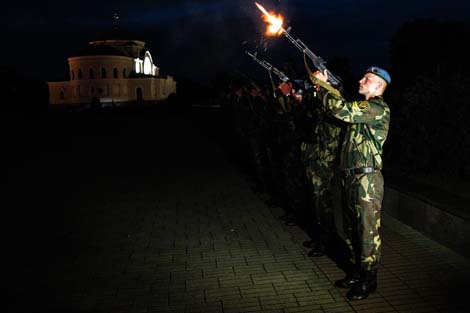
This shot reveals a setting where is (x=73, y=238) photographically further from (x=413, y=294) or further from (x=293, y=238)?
(x=413, y=294)

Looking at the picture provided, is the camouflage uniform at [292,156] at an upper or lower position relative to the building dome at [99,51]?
lower

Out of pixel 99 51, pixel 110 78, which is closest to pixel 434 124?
pixel 110 78

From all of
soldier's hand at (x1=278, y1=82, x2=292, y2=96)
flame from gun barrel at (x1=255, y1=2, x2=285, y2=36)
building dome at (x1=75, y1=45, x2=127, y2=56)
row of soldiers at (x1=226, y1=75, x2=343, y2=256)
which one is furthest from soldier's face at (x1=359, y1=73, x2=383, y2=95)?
building dome at (x1=75, y1=45, x2=127, y2=56)

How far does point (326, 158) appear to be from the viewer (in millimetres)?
5930

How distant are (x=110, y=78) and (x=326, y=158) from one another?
76.6 meters

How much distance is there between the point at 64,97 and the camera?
83.0 metres

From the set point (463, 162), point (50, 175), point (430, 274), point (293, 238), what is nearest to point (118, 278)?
point (293, 238)

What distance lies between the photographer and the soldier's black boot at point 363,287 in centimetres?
475

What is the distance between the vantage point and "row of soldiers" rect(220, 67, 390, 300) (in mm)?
4648

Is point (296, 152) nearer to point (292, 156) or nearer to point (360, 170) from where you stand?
point (292, 156)

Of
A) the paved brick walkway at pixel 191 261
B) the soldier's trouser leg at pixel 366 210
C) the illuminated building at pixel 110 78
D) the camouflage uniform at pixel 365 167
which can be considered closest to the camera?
the camouflage uniform at pixel 365 167

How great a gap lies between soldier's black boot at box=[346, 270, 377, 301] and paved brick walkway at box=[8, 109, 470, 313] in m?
0.07

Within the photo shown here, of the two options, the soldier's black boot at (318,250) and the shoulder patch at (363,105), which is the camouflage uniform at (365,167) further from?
the soldier's black boot at (318,250)

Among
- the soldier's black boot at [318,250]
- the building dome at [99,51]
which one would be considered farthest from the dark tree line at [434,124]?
the building dome at [99,51]
